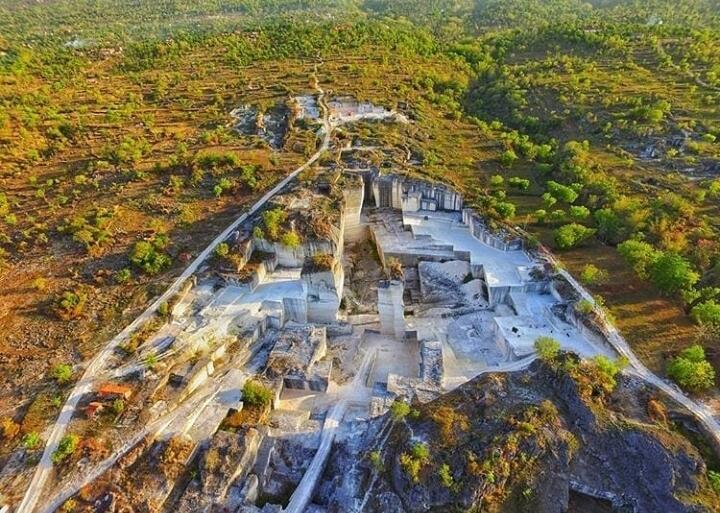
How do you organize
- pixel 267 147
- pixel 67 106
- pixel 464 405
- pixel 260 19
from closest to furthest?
1. pixel 464 405
2. pixel 267 147
3. pixel 67 106
4. pixel 260 19

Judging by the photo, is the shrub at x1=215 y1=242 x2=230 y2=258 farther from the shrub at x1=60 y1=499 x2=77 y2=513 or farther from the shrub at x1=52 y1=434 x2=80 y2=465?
the shrub at x1=60 y1=499 x2=77 y2=513

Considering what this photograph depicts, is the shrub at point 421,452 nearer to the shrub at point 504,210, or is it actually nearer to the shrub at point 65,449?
the shrub at point 65,449

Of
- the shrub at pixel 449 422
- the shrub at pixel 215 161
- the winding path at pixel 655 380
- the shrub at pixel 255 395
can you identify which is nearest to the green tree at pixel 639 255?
the winding path at pixel 655 380

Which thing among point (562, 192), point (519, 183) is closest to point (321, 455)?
point (562, 192)

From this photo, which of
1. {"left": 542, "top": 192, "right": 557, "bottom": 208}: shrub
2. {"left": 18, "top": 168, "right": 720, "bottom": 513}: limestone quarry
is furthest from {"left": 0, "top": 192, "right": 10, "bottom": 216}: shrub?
{"left": 542, "top": 192, "right": 557, "bottom": 208}: shrub

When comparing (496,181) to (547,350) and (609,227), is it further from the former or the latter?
(547,350)

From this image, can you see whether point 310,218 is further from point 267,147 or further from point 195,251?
point 267,147

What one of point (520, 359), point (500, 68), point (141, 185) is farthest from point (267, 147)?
point (500, 68)
